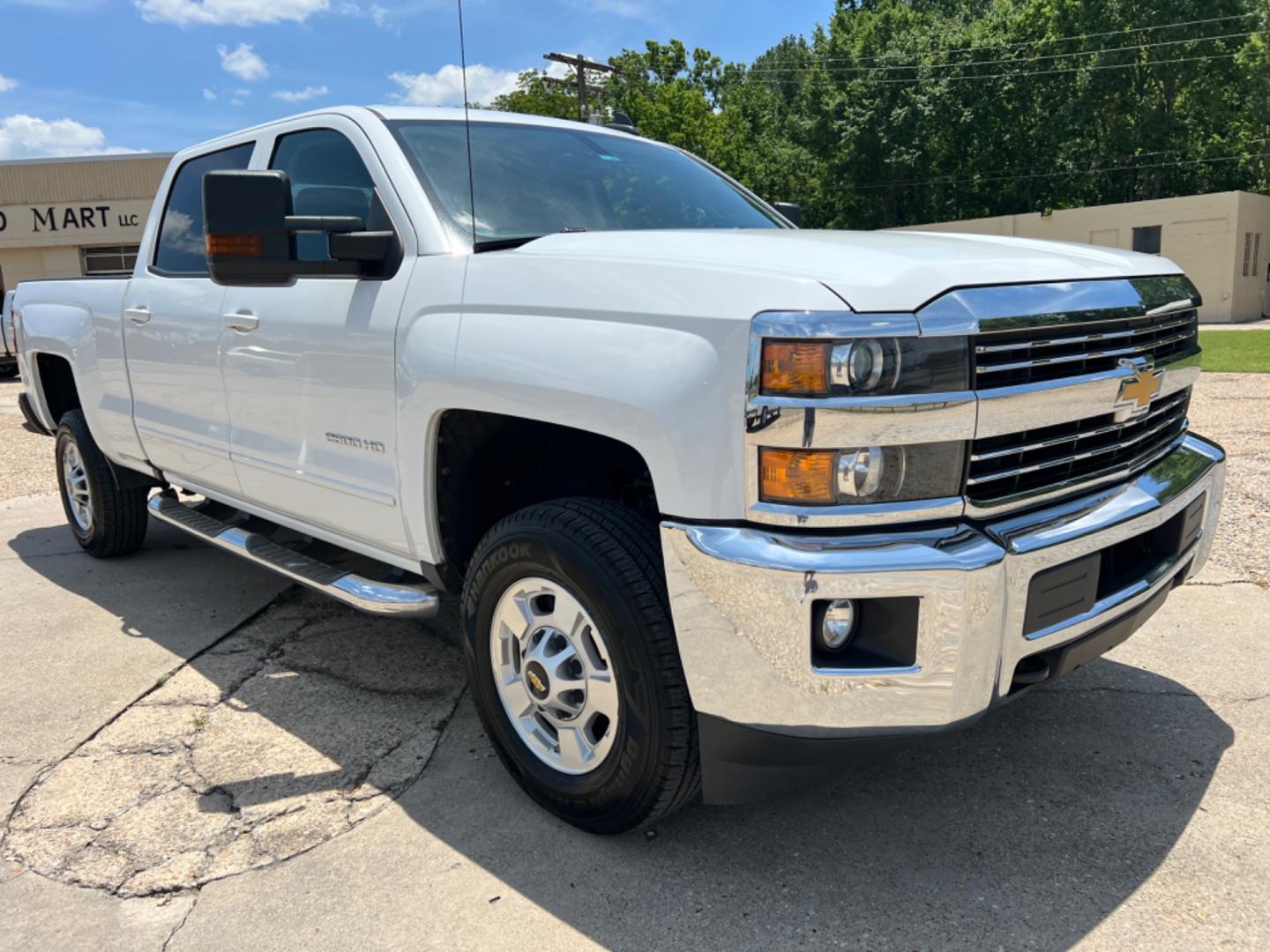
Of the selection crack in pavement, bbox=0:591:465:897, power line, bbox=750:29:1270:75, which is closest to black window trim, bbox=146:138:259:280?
crack in pavement, bbox=0:591:465:897

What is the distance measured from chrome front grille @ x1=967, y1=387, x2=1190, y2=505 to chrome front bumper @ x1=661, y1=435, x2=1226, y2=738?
0.09m

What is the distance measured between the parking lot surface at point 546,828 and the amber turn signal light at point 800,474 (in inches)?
40.0

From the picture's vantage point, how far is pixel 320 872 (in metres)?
2.57

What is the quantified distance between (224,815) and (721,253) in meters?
2.09

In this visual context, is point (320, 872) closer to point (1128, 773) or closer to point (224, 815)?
point (224, 815)

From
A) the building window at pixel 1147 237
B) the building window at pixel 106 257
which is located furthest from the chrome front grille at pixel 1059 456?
the building window at pixel 106 257

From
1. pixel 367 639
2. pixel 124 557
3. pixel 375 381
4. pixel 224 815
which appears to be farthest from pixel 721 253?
pixel 124 557

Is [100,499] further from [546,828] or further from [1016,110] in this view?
[1016,110]

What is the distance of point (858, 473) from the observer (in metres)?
2.05

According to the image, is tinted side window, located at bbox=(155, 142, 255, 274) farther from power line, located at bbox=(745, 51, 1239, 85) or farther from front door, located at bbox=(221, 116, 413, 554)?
power line, located at bbox=(745, 51, 1239, 85)

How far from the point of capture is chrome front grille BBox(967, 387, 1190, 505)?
2158 mm

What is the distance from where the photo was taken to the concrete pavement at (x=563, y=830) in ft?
7.62

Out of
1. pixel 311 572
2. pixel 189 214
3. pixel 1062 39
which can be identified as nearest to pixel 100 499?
pixel 189 214

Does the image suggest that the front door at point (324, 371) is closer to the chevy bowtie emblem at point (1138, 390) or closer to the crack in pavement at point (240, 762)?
the crack in pavement at point (240, 762)
